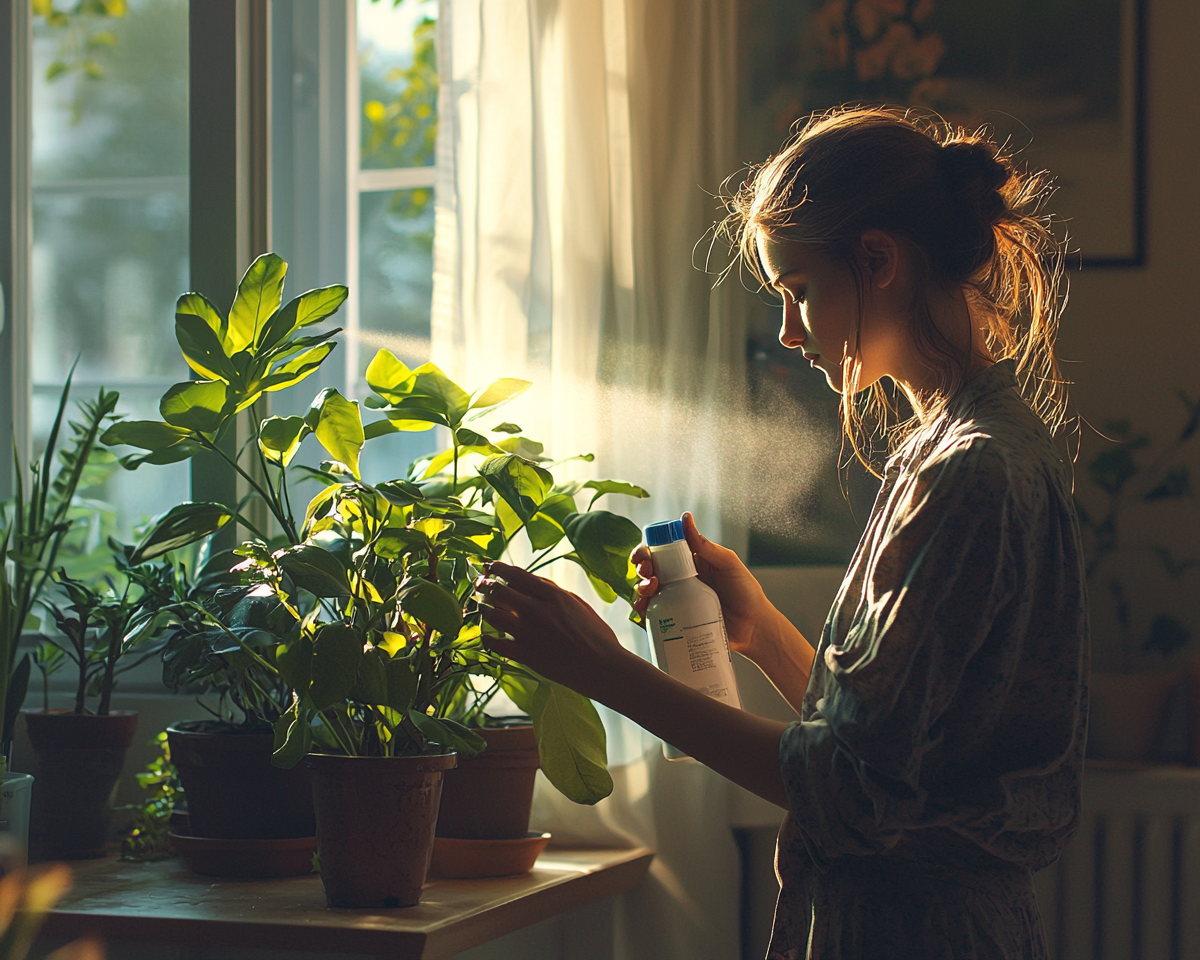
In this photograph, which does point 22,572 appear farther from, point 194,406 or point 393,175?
point 393,175

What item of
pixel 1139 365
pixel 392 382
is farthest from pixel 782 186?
pixel 1139 365

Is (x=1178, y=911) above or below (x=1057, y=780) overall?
below

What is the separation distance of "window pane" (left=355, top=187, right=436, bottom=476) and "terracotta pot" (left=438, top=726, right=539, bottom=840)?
1.73ft

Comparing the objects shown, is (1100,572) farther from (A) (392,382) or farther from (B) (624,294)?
(A) (392,382)

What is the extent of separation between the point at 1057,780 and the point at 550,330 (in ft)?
2.72

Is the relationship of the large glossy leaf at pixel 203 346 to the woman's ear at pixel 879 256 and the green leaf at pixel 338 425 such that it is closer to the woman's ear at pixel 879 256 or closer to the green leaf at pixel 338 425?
the green leaf at pixel 338 425

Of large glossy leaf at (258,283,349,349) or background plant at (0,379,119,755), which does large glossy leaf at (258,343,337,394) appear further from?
background plant at (0,379,119,755)

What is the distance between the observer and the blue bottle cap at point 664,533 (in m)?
0.94

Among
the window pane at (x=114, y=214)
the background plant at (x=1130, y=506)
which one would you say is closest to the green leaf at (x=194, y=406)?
the window pane at (x=114, y=214)

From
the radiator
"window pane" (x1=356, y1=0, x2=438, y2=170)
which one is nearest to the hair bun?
the radiator

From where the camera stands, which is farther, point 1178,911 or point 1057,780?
→ point 1178,911

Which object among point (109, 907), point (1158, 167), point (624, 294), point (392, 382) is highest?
point (1158, 167)

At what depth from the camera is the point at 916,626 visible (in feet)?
2.17

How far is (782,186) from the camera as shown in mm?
833
